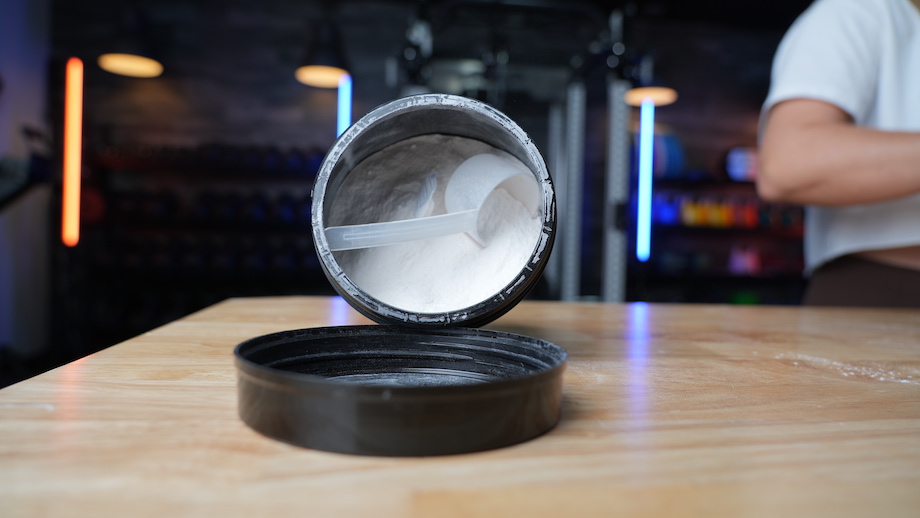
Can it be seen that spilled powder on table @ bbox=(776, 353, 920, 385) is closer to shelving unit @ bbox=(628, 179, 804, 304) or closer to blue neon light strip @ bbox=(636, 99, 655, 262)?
blue neon light strip @ bbox=(636, 99, 655, 262)

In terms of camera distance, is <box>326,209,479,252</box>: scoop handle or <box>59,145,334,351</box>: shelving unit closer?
<box>326,209,479,252</box>: scoop handle

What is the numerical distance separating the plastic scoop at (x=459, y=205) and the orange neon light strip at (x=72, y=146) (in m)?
3.45

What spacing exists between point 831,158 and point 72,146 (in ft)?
12.1

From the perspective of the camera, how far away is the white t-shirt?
1.11 m

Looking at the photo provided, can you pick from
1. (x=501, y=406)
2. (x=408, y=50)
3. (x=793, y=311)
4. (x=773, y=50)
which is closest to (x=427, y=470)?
(x=501, y=406)

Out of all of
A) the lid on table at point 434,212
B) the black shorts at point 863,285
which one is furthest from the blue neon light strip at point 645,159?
the lid on table at point 434,212

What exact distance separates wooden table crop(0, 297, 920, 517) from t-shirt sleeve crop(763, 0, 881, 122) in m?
0.67

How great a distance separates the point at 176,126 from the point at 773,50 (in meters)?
4.88

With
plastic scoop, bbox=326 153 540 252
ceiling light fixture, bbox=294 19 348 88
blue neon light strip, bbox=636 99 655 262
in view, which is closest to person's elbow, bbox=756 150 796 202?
plastic scoop, bbox=326 153 540 252

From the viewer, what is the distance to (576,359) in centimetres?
64

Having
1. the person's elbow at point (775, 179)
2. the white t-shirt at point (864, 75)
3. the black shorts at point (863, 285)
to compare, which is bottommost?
the black shorts at point (863, 285)

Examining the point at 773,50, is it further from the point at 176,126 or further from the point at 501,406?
the point at 501,406

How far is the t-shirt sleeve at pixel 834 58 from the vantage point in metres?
1.10

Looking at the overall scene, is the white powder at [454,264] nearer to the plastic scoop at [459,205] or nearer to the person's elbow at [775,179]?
the plastic scoop at [459,205]
